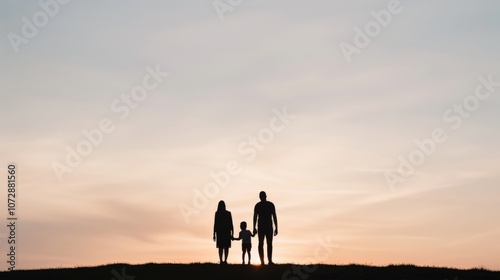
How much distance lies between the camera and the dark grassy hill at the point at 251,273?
28.8 meters

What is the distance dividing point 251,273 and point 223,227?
5.16m

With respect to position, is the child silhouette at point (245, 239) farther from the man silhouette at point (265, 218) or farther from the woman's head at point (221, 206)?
the man silhouette at point (265, 218)

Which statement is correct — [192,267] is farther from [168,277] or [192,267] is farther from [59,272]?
[59,272]

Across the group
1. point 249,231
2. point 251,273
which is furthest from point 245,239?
point 251,273

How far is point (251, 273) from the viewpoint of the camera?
97.3ft

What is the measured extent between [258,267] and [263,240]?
1.37 metres

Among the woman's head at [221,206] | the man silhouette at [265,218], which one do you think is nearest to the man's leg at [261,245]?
the man silhouette at [265,218]

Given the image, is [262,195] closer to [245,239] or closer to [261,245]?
[261,245]

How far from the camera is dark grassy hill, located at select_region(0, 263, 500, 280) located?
28.8m

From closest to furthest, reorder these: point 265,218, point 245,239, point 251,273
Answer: point 251,273
point 265,218
point 245,239

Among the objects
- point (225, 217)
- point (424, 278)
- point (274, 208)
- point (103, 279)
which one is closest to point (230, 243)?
point (225, 217)

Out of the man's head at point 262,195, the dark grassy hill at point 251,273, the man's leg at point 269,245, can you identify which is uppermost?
the man's head at point 262,195

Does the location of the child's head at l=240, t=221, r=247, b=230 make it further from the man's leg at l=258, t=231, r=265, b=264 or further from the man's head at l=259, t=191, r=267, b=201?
the man's head at l=259, t=191, r=267, b=201

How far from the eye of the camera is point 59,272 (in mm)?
32625
